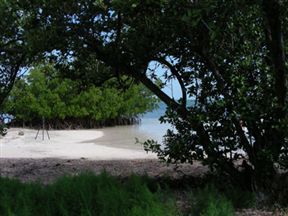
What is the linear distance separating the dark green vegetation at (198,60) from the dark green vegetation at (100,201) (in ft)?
3.81

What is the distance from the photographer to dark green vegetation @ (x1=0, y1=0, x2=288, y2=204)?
6.04m

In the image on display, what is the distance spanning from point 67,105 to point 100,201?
103ft

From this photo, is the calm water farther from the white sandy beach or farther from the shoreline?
the shoreline

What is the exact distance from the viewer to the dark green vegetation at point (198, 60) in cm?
604

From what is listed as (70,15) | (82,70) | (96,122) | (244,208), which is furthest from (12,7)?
(96,122)

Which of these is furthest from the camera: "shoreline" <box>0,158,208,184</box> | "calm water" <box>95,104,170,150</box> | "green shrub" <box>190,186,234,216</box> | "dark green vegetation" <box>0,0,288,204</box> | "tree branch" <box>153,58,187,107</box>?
"calm water" <box>95,104,170,150</box>

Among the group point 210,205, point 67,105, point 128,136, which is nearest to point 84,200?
point 210,205

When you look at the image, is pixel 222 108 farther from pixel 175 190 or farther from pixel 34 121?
pixel 34 121

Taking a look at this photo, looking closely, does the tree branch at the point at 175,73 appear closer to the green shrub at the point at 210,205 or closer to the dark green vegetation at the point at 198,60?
the dark green vegetation at the point at 198,60

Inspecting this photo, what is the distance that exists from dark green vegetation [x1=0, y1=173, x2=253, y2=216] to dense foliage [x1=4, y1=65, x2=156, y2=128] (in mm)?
23523

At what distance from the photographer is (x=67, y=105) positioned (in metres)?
35.9

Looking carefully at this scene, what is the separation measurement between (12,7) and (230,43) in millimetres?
2660

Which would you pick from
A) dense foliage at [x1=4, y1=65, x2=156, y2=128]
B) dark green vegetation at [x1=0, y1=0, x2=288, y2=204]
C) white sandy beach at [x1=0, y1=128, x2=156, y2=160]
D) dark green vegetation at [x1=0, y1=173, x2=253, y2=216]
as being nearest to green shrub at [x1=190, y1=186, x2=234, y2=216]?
dark green vegetation at [x1=0, y1=173, x2=253, y2=216]

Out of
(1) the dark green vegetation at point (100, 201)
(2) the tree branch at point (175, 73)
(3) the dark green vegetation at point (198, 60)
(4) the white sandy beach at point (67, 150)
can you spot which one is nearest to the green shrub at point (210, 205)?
(1) the dark green vegetation at point (100, 201)
